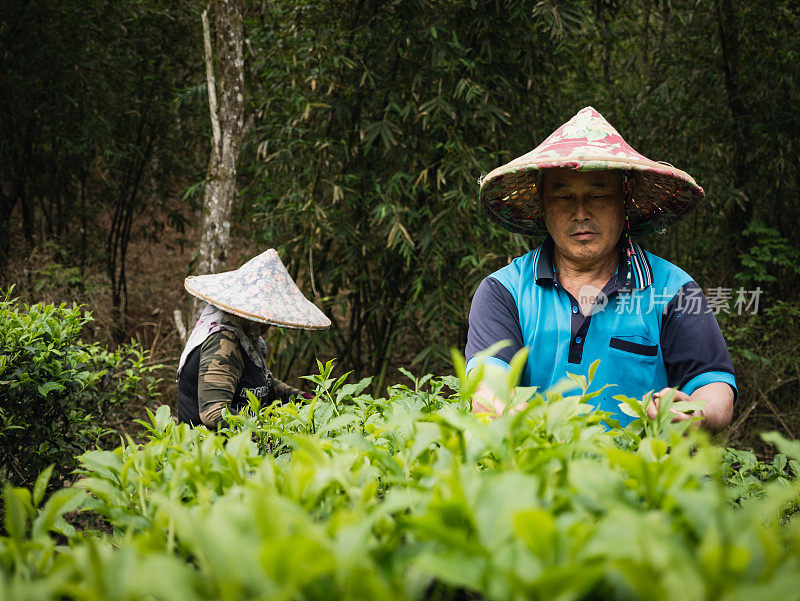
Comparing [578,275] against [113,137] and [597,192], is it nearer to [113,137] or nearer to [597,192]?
[597,192]

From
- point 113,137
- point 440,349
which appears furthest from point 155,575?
point 113,137

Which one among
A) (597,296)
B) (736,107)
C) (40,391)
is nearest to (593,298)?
(597,296)

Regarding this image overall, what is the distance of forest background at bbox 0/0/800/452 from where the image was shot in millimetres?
4016

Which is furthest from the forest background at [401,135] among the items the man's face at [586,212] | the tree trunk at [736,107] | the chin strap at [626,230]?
the man's face at [586,212]

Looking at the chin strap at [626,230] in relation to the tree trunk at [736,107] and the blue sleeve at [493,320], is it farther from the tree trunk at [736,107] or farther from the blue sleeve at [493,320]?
the tree trunk at [736,107]

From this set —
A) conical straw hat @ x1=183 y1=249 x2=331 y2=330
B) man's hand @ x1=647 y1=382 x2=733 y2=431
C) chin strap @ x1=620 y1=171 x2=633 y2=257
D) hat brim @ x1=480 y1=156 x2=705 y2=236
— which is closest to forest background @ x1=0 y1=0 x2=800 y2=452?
conical straw hat @ x1=183 y1=249 x2=331 y2=330

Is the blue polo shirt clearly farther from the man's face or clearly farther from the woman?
the woman

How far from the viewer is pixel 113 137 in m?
6.29

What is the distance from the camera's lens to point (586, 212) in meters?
1.78

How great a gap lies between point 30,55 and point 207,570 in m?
6.22

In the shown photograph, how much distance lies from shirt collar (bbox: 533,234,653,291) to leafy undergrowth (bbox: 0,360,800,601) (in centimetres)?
100

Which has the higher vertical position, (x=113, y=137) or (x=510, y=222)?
(x=113, y=137)

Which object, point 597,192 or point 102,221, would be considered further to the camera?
point 102,221

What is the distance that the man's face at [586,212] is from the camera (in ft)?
5.82
